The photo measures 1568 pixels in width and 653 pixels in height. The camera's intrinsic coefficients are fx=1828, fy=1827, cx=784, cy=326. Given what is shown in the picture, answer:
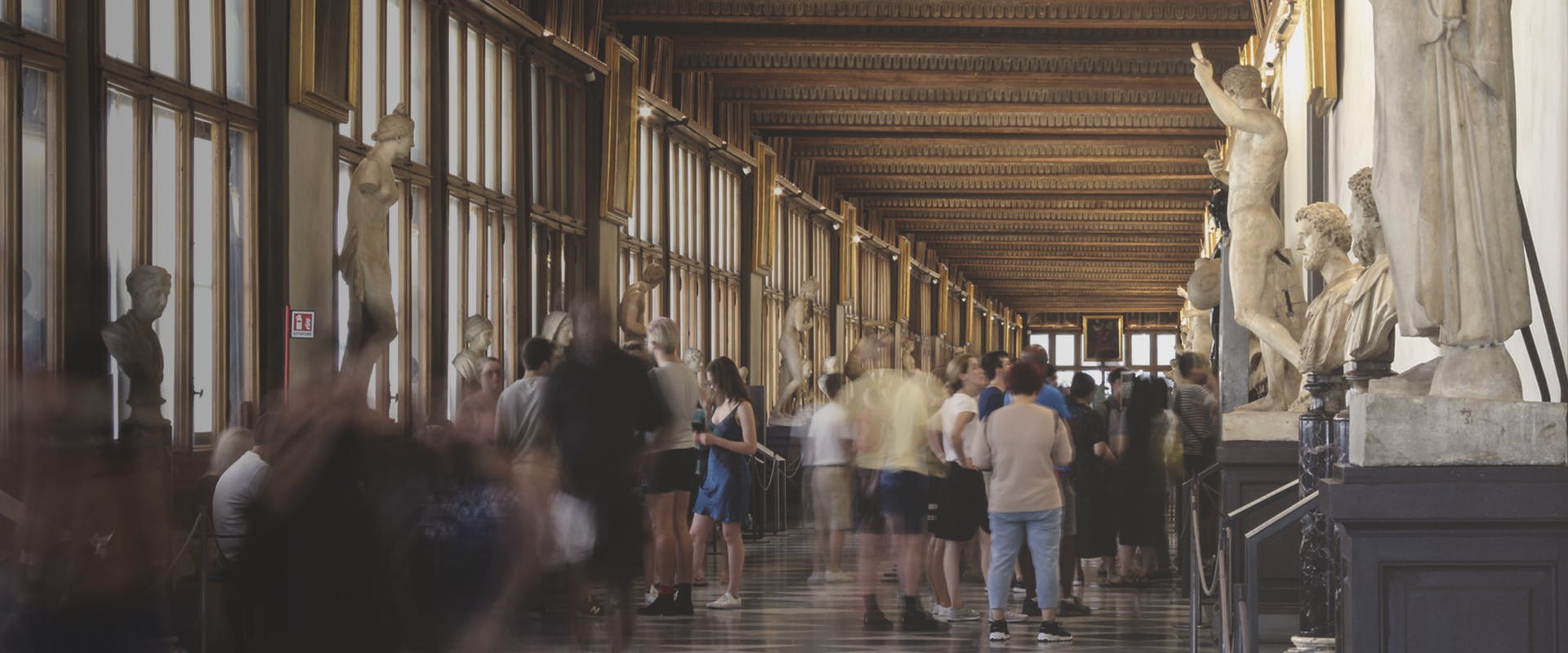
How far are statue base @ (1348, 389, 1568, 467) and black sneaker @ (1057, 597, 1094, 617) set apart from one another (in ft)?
17.6

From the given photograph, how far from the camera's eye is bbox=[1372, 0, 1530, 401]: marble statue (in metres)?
4.44

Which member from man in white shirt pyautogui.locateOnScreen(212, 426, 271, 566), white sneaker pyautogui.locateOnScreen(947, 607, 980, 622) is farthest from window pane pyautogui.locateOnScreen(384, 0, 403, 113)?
man in white shirt pyautogui.locateOnScreen(212, 426, 271, 566)

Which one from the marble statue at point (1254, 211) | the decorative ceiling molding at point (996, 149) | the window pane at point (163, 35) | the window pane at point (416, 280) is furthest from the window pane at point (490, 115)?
the decorative ceiling molding at point (996, 149)

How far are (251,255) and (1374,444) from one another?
7.21 metres

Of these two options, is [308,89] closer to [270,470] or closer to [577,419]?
[577,419]

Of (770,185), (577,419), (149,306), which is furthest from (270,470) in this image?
(770,185)

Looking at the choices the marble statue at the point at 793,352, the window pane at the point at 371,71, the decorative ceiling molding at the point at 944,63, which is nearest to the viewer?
the window pane at the point at 371,71

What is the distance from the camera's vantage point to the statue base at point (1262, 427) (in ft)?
→ 28.5

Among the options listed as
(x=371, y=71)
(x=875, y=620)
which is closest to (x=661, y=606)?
(x=875, y=620)

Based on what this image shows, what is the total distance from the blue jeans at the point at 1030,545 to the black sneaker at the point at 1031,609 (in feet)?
3.63

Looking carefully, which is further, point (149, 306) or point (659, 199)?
point (659, 199)

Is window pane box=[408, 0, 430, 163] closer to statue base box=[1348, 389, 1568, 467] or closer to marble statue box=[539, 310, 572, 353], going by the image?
marble statue box=[539, 310, 572, 353]

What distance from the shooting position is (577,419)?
6773mm

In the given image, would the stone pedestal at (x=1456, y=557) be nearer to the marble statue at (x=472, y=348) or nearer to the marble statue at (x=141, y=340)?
the marble statue at (x=141, y=340)
